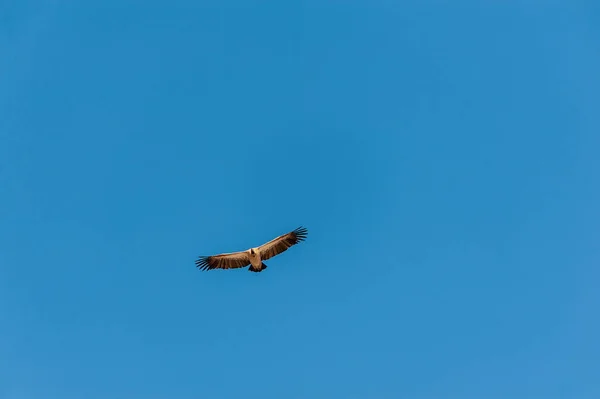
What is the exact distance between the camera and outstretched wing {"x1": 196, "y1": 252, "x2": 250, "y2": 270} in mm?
31906

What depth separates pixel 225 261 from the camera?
32.6 meters

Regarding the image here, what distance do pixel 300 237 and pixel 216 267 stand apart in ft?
17.1

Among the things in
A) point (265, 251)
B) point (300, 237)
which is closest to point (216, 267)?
point (265, 251)

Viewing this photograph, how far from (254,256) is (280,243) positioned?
1.61m

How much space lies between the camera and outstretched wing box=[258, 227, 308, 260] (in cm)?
3106

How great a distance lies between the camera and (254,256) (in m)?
31.4

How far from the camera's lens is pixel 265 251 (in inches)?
1261

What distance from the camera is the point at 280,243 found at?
1251 inches

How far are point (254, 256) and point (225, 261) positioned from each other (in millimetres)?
2145

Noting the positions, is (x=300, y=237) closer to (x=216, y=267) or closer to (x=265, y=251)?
(x=265, y=251)

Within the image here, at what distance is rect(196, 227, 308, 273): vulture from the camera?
3125cm

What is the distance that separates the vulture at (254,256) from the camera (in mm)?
31250

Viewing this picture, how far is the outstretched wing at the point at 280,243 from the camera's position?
31.1 metres

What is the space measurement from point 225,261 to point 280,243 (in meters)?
3.40
